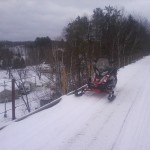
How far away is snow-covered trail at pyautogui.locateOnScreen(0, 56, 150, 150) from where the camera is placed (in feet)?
19.6

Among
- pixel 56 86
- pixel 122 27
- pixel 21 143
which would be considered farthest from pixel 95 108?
pixel 122 27

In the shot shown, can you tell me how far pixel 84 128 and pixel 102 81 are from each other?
415 centimetres

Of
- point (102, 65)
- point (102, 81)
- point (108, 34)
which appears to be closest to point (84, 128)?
point (102, 81)

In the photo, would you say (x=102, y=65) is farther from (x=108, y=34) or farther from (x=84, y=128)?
(x=108, y=34)

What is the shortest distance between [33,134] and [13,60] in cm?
4990

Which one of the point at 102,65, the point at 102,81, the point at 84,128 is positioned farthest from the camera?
the point at 102,65

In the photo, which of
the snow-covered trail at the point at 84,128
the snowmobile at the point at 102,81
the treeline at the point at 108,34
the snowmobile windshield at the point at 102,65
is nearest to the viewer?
the snow-covered trail at the point at 84,128

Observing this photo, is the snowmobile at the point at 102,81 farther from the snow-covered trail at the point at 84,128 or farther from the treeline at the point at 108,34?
the treeline at the point at 108,34

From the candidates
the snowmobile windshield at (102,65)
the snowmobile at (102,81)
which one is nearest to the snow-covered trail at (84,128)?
the snowmobile at (102,81)

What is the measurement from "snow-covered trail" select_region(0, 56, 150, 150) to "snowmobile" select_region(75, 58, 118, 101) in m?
0.72

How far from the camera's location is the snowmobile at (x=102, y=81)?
1079 centimetres

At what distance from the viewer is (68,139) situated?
6.27m

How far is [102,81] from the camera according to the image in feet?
36.0

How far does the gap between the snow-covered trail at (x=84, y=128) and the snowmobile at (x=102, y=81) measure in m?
0.72
